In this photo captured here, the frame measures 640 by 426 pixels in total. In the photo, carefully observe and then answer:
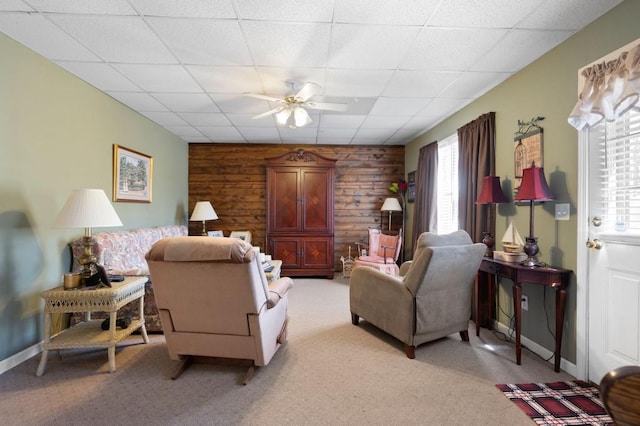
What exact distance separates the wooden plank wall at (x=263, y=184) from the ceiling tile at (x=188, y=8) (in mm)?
3701

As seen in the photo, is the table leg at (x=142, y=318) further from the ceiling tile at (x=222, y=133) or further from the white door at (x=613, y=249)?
the white door at (x=613, y=249)

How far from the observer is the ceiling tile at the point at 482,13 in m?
1.89

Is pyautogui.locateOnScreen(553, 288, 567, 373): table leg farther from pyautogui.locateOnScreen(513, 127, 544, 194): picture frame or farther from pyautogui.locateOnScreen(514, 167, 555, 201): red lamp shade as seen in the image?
pyautogui.locateOnScreen(513, 127, 544, 194): picture frame

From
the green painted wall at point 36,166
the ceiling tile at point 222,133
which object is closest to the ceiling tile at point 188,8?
the green painted wall at point 36,166

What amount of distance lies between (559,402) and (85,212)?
11.5ft

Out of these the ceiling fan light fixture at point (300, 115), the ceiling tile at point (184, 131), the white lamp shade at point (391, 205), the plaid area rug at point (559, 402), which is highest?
the ceiling tile at point (184, 131)

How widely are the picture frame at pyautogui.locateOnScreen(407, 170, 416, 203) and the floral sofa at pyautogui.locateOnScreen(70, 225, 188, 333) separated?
13.6 ft

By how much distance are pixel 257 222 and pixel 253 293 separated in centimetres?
397

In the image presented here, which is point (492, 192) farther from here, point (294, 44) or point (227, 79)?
point (227, 79)

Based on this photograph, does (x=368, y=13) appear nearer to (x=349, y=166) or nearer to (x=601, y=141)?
(x=601, y=141)

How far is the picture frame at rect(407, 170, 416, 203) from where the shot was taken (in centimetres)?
538

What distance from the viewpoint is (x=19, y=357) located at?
2332mm

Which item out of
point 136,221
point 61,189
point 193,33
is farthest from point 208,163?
point 193,33

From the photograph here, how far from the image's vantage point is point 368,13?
78.5 inches
